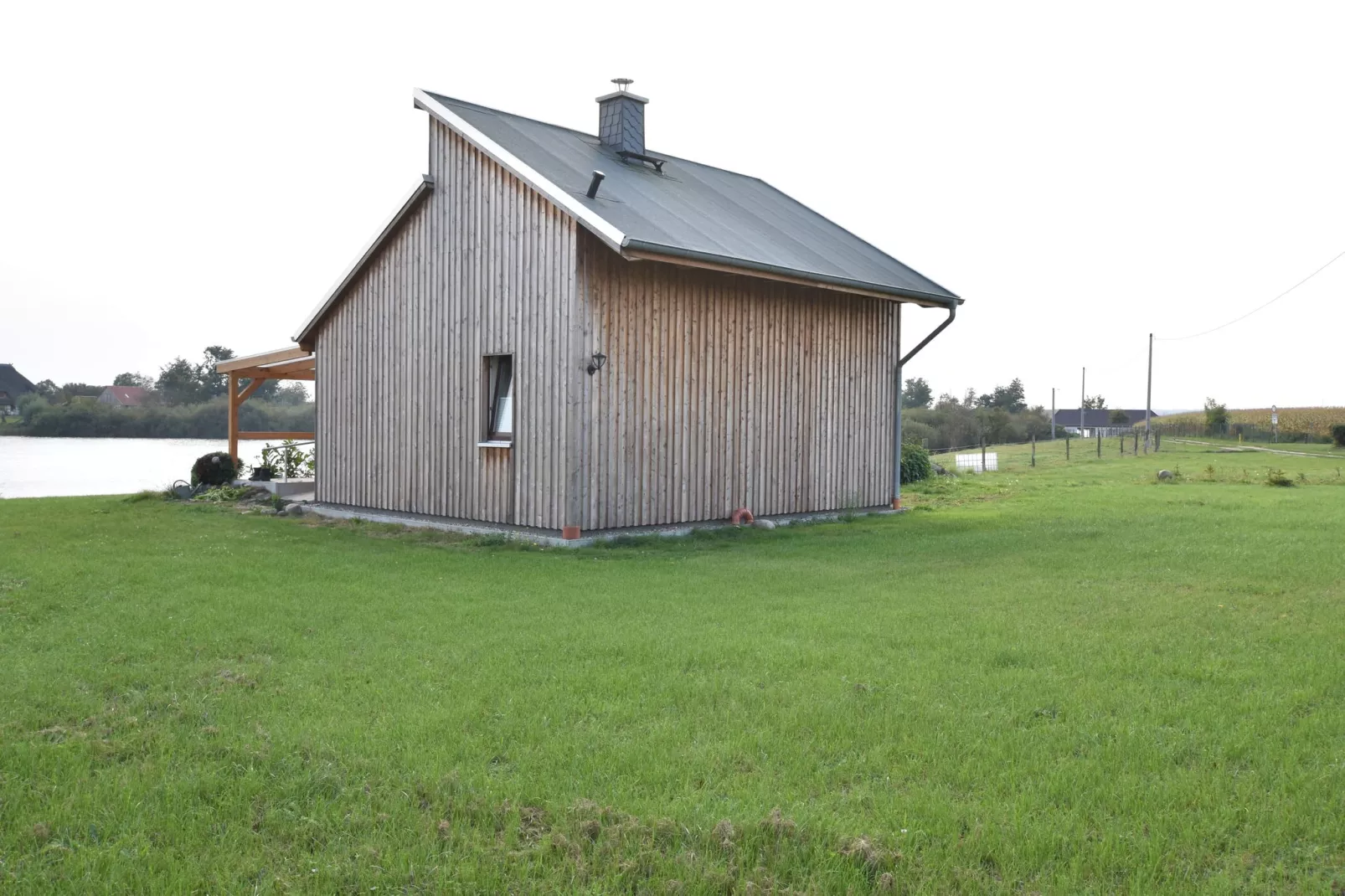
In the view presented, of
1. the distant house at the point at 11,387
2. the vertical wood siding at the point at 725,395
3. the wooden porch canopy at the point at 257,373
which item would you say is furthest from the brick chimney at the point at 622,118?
the distant house at the point at 11,387

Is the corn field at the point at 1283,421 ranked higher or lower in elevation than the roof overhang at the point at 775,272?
lower

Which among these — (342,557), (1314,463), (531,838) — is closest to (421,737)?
(531,838)

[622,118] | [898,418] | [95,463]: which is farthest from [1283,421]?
[95,463]

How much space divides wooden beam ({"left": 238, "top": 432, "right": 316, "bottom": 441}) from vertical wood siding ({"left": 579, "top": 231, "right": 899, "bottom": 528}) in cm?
1135

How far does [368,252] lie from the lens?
15.4 metres

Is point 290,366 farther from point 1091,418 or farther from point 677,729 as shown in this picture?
point 1091,418

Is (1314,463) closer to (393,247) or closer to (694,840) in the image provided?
(393,247)

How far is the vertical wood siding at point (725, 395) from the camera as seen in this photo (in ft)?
41.5

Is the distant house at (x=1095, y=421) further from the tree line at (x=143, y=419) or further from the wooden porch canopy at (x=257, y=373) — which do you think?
the wooden porch canopy at (x=257, y=373)

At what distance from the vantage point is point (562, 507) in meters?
12.4

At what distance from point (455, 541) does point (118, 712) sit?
7.85 metres

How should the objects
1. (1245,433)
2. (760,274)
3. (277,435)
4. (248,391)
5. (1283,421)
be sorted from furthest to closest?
(1283,421), (1245,433), (277,435), (248,391), (760,274)

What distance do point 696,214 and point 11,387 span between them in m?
38.2

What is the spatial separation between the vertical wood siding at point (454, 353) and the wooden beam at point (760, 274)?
3.42 feet
